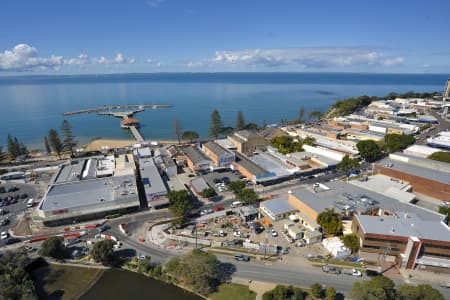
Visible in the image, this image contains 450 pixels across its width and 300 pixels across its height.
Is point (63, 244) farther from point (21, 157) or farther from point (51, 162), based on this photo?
point (21, 157)

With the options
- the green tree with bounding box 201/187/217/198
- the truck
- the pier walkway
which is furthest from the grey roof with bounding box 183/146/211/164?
the truck

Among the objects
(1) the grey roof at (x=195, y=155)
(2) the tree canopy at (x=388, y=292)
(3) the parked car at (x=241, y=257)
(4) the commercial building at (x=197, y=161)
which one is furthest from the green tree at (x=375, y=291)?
(1) the grey roof at (x=195, y=155)

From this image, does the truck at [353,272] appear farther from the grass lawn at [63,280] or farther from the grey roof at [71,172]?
the grey roof at [71,172]

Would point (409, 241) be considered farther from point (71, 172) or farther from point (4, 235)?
point (71, 172)

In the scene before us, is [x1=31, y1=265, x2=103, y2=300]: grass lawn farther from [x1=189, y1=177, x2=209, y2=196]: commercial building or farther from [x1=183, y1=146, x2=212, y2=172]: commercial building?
[x1=183, y1=146, x2=212, y2=172]: commercial building

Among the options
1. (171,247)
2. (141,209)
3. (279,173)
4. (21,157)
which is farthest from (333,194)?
(21,157)
